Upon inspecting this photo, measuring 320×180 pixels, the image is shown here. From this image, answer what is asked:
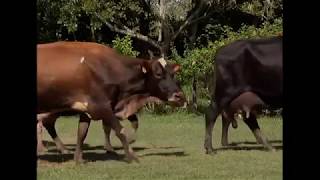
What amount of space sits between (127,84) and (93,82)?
0.62m

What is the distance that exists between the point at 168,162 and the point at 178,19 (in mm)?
13354

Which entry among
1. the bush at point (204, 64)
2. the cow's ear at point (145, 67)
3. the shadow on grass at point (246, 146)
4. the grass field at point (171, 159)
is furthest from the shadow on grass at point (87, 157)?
the bush at point (204, 64)

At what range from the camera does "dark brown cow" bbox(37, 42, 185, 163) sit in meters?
7.68

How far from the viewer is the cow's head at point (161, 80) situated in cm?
850

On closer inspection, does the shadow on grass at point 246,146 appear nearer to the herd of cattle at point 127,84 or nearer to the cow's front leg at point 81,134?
the herd of cattle at point 127,84

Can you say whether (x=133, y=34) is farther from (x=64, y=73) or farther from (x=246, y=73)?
(x=64, y=73)

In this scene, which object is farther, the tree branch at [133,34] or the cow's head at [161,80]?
the tree branch at [133,34]

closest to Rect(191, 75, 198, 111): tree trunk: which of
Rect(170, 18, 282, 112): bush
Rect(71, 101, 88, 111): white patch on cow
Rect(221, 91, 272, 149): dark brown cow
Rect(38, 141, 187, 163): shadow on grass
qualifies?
Rect(170, 18, 282, 112): bush

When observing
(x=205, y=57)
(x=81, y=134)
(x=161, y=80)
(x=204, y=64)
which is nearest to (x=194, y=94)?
(x=204, y=64)

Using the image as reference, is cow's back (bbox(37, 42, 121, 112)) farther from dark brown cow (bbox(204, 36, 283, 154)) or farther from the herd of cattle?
dark brown cow (bbox(204, 36, 283, 154))

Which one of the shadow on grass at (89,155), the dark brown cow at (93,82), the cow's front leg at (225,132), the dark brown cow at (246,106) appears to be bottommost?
the shadow on grass at (89,155)

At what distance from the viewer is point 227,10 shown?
21172 mm
